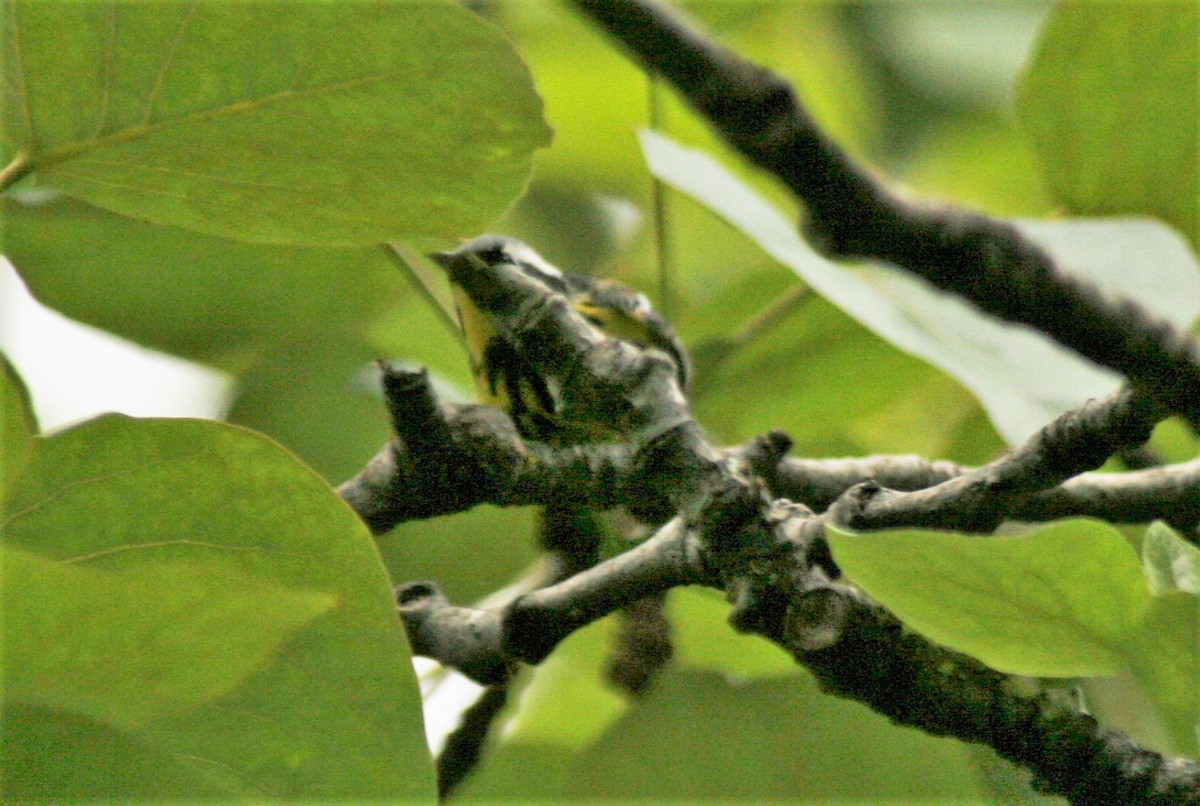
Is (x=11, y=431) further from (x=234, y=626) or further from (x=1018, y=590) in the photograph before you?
(x=1018, y=590)

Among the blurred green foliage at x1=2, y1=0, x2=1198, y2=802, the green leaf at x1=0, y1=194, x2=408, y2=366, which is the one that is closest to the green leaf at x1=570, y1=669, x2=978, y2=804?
the blurred green foliage at x1=2, y1=0, x2=1198, y2=802

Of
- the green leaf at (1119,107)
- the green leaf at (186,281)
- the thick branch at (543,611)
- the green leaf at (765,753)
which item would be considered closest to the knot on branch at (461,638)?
the thick branch at (543,611)

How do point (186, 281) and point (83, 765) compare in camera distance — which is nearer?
point (83, 765)

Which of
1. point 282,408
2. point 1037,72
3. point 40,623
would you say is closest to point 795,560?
point 40,623

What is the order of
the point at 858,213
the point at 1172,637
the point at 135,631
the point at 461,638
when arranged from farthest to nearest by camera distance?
the point at 858,213
the point at 461,638
the point at 1172,637
the point at 135,631

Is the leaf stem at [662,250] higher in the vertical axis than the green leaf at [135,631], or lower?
lower

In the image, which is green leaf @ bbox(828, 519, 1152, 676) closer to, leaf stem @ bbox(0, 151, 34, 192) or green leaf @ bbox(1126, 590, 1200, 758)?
green leaf @ bbox(1126, 590, 1200, 758)

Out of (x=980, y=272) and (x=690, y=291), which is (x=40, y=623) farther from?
(x=690, y=291)

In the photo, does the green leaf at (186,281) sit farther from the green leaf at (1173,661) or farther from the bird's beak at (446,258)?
the green leaf at (1173,661)

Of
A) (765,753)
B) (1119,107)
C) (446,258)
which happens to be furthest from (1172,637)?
(1119,107)
